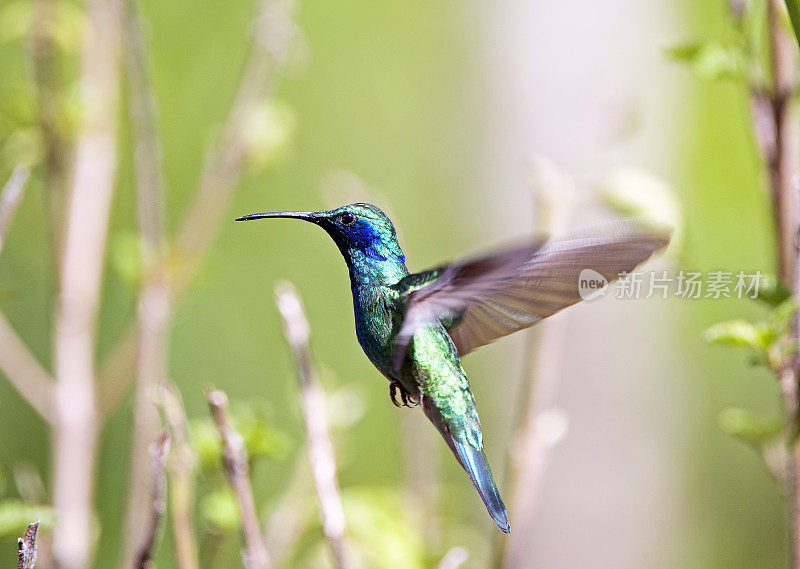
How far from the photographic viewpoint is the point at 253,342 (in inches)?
268

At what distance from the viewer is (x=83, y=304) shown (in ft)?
4.96

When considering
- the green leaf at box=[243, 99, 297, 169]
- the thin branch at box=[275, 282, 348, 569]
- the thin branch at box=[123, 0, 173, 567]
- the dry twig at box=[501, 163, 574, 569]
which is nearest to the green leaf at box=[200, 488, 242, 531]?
the thin branch at box=[123, 0, 173, 567]

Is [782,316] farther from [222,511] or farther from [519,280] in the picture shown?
[222,511]

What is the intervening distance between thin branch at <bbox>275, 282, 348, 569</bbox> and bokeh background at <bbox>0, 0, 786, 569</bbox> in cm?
51

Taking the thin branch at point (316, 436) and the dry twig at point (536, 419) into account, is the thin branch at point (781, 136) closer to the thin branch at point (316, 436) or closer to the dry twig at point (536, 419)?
the dry twig at point (536, 419)

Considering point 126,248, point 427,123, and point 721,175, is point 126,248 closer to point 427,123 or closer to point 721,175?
point 721,175

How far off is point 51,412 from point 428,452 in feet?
2.31

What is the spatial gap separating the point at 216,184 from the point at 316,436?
0.83 meters

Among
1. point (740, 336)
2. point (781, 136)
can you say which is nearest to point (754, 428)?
point (740, 336)

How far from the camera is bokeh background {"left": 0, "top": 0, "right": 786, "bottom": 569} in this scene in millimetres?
3746

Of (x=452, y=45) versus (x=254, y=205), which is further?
(x=452, y=45)

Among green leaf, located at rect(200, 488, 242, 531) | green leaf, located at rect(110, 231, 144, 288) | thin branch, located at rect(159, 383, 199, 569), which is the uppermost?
thin branch, located at rect(159, 383, 199, 569)

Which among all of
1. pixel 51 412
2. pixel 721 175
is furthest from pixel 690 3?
pixel 51 412

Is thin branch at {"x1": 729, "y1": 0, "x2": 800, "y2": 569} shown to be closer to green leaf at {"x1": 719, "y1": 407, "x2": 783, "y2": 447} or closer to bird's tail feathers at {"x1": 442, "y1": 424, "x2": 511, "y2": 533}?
green leaf at {"x1": 719, "y1": 407, "x2": 783, "y2": 447}
